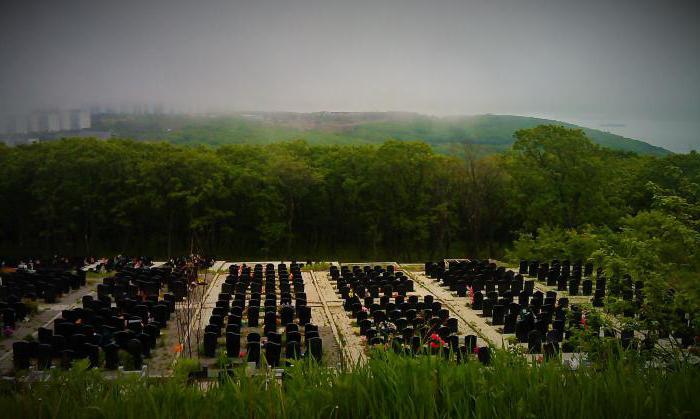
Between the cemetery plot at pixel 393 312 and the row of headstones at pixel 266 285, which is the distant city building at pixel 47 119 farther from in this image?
the cemetery plot at pixel 393 312

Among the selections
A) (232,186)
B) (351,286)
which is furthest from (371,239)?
(351,286)

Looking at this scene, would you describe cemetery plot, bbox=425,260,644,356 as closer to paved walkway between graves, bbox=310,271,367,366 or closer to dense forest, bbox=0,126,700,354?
paved walkway between graves, bbox=310,271,367,366

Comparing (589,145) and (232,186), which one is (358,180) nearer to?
(232,186)

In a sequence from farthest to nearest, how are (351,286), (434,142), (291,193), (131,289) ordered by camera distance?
(434,142) < (291,193) < (351,286) < (131,289)

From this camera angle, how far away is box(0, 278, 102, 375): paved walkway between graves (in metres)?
15.5

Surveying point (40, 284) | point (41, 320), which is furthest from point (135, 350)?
point (40, 284)

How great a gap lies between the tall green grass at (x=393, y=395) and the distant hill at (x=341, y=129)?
7558 centimetres

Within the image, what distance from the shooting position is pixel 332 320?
67.1 feet

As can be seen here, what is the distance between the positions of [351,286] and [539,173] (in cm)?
2458

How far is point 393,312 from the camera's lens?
19141mm

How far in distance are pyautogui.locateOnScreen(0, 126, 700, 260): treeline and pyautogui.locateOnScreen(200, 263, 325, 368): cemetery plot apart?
18.8m

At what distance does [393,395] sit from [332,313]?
58.6ft

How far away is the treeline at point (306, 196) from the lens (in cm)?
4409

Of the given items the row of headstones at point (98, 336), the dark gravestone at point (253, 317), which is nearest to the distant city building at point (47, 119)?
the row of headstones at point (98, 336)
